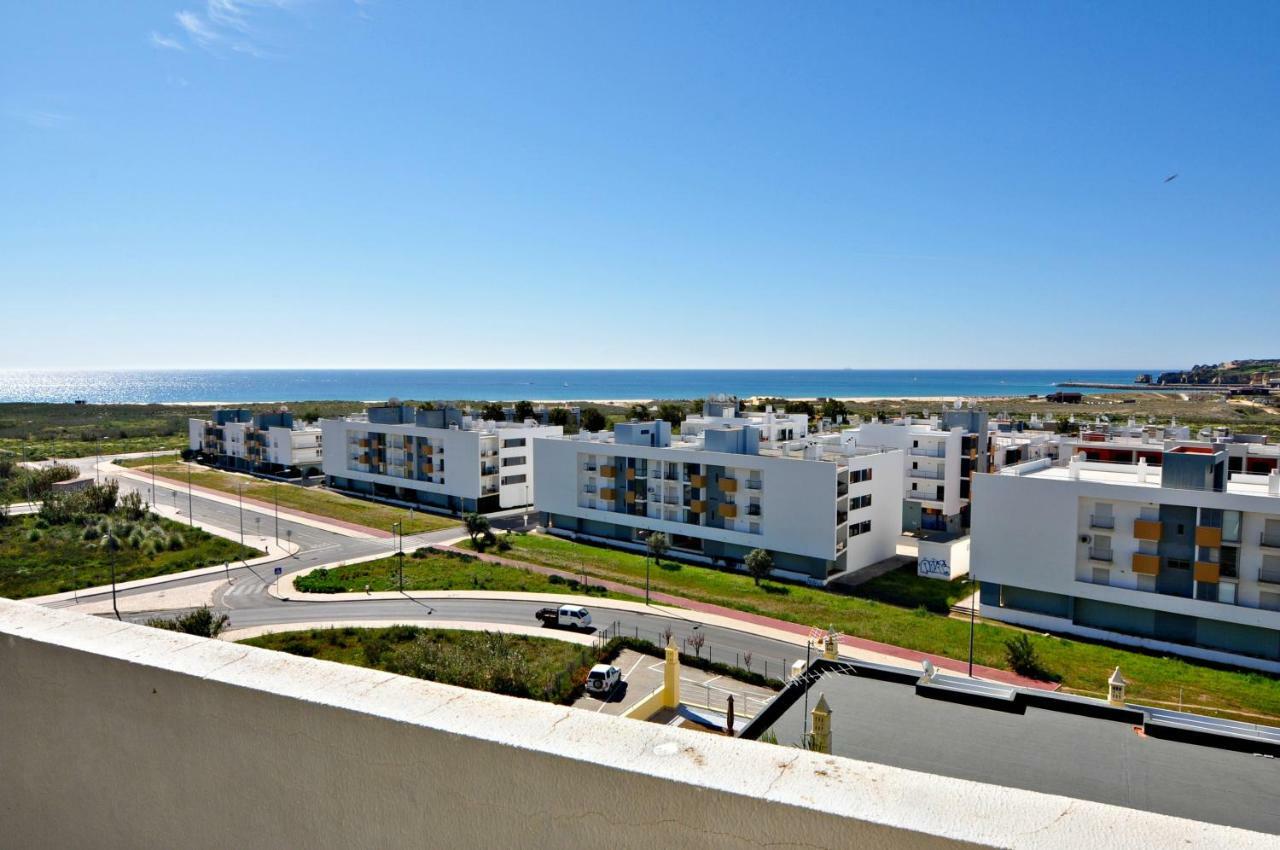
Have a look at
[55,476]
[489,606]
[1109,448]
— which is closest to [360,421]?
[55,476]

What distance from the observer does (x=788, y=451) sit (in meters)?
54.0

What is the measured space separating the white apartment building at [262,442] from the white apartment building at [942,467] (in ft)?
194

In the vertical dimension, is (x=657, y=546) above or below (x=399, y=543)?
above

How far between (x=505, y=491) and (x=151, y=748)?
68240 mm

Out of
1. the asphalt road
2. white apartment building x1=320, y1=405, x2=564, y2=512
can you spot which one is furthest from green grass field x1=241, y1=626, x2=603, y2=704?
white apartment building x1=320, y1=405, x2=564, y2=512

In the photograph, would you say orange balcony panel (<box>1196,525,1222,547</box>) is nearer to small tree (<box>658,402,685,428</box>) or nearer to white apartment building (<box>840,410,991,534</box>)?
white apartment building (<box>840,410,991,534</box>)

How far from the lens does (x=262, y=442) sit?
93.6 m

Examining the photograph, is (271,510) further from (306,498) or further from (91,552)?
(91,552)

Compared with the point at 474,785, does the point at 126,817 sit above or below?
below

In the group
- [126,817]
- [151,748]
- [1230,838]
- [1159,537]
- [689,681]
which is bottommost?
[689,681]

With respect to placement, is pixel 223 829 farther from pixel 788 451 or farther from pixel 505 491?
pixel 505 491

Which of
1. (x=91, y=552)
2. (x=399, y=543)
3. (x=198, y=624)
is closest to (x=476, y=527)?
(x=399, y=543)

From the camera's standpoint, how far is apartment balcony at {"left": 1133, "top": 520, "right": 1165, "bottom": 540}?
38.0 metres

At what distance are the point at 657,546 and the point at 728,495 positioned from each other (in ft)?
18.8
